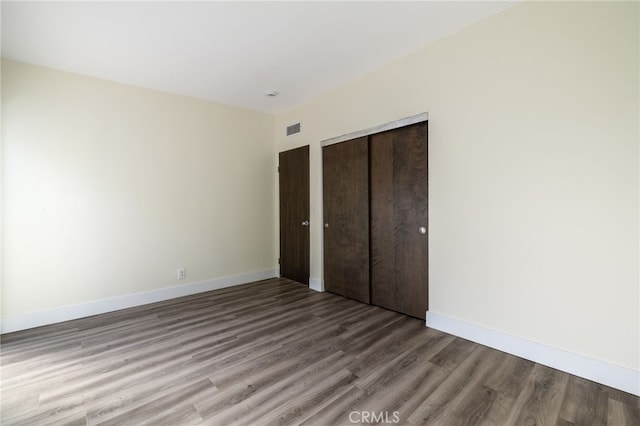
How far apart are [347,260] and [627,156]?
8.51 feet

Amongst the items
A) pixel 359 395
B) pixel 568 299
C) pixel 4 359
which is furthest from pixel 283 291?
pixel 568 299

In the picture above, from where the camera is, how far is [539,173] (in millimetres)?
2025

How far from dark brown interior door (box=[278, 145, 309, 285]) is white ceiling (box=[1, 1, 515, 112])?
1.23 metres

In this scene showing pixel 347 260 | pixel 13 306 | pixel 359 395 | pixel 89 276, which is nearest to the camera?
pixel 359 395

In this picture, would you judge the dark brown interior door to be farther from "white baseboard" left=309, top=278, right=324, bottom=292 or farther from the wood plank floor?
the wood plank floor

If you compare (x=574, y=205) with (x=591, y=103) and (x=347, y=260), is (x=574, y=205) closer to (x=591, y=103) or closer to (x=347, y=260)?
(x=591, y=103)

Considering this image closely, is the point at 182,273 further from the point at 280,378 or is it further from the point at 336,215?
the point at 280,378

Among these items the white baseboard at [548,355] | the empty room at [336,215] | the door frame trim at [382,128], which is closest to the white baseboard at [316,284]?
the empty room at [336,215]

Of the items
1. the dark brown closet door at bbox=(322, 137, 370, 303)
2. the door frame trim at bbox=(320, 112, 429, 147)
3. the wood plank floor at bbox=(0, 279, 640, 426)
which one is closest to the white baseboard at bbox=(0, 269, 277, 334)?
the wood plank floor at bbox=(0, 279, 640, 426)

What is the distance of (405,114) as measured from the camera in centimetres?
283

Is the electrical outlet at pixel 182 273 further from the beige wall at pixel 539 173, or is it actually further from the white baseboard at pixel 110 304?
the beige wall at pixel 539 173

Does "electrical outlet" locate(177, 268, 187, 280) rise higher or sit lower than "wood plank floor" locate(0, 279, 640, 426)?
higher

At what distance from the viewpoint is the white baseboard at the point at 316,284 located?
3796mm

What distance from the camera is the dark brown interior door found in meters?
4.06
